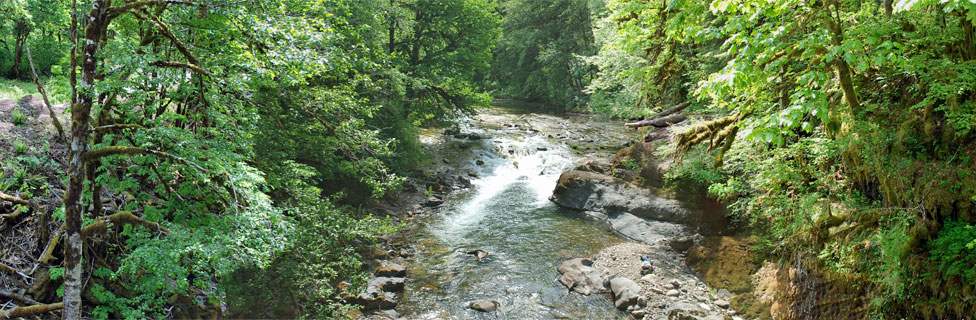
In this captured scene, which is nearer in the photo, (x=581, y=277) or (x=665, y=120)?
(x=581, y=277)

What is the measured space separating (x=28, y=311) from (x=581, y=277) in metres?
7.69

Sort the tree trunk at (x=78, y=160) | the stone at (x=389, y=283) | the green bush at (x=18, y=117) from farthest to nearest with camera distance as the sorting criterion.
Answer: the stone at (x=389, y=283) → the green bush at (x=18, y=117) → the tree trunk at (x=78, y=160)

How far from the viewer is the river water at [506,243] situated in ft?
26.8

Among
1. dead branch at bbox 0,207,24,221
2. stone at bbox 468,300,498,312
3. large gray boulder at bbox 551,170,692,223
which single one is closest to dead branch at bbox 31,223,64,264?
dead branch at bbox 0,207,24,221

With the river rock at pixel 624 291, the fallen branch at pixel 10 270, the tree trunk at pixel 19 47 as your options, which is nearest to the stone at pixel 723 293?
the river rock at pixel 624 291

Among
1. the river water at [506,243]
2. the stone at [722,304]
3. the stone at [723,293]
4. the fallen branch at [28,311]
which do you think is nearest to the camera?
the fallen branch at [28,311]

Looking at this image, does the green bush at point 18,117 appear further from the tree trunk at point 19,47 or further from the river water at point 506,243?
the river water at point 506,243

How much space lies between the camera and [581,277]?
351 inches

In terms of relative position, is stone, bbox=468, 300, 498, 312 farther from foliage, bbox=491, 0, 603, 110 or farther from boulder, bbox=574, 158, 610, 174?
foliage, bbox=491, 0, 603, 110

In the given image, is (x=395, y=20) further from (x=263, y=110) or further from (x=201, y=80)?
(x=201, y=80)

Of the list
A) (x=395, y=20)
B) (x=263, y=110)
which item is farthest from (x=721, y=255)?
(x=395, y=20)

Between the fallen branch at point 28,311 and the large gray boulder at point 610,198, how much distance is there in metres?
11.0

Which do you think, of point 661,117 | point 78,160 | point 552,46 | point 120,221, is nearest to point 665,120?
point 661,117

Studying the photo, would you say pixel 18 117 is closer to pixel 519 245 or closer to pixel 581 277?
pixel 519 245
